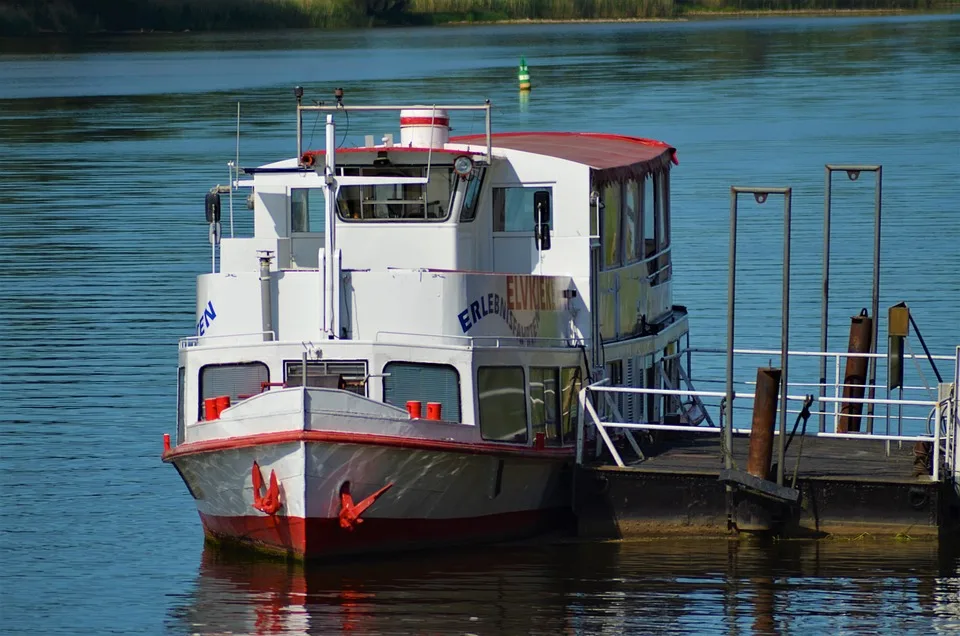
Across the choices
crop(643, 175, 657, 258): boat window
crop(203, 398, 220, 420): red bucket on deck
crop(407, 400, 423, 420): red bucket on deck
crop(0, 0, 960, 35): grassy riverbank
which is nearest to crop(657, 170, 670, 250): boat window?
crop(643, 175, 657, 258): boat window

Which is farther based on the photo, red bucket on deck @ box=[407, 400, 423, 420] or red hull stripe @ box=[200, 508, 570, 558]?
red hull stripe @ box=[200, 508, 570, 558]

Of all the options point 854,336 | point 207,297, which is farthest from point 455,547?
point 854,336

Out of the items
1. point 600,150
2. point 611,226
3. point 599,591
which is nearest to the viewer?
point 599,591

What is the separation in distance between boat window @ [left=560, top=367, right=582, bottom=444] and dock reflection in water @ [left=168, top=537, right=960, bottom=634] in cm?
123

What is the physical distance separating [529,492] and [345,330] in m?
2.79

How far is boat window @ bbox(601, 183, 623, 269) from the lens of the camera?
21109mm

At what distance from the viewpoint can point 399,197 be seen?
66.6 ft

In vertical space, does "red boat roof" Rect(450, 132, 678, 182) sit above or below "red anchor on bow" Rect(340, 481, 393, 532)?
above

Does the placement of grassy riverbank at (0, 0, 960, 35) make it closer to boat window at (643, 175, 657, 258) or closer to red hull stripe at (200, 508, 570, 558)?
boat window at (643, 175, 657, 258)

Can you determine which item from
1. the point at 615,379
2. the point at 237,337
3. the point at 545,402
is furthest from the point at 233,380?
the point at 615,379

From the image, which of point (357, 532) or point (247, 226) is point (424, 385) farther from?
point (247, 226)

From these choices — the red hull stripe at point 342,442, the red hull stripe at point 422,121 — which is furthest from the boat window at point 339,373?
the red hull stripe at point 422,121

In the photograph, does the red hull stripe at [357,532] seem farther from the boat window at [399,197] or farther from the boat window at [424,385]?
the boat window at [399,197]

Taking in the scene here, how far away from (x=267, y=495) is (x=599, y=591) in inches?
132
